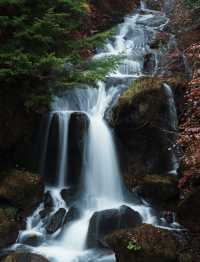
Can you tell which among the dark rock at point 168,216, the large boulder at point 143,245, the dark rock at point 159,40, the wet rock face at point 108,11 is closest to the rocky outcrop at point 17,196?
the large boulder at point 143,245

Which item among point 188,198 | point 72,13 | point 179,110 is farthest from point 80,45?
point 188,198

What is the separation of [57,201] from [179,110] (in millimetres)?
3927

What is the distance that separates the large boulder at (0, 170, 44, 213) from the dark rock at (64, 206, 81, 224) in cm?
77

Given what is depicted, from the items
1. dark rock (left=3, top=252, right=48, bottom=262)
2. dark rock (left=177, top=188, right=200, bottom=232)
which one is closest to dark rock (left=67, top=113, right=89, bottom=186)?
dark rock (left=177, top=188, right=200, bottom=232)

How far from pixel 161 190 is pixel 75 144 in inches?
94.4

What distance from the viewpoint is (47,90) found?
8.99 m

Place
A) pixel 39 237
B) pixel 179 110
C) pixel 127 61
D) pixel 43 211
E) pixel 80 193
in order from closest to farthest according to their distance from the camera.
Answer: pixel 39 237 → pixel 43 211 → pixel 80 193 → pixel 179 110 → pixel 127 61

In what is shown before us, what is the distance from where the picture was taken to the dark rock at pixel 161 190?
A: 9.57 metres

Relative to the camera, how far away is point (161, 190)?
9.57 metres

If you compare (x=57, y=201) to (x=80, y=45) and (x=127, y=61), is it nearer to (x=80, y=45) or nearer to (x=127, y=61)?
(x=80, y=45)

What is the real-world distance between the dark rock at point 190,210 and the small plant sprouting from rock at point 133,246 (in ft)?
5.82

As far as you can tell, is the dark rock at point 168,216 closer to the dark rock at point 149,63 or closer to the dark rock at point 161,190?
the dark rock at point 161,190

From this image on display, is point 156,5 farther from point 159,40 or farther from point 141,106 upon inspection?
point 141,106

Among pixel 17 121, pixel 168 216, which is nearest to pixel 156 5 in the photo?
pixel 17 121
